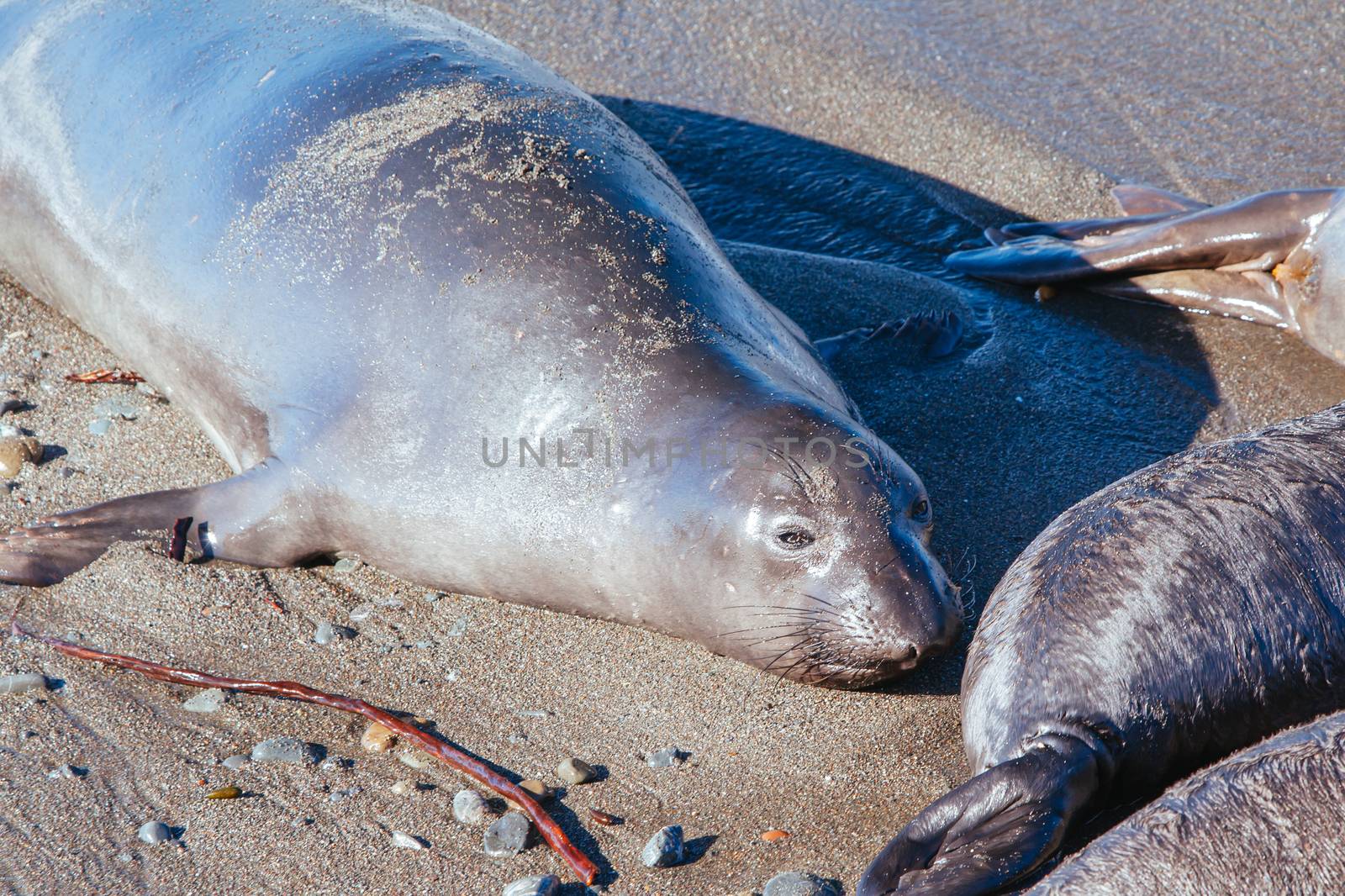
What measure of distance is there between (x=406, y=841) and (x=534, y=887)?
321 millimetres

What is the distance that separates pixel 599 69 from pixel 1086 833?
15.5 ft

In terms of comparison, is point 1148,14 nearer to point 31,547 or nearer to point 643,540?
point 643,540

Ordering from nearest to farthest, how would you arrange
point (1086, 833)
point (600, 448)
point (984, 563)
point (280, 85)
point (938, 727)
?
1. point (1086, 833)
2. point (938, 727)
3. point (600, 448)
4. point (984, 563)
5. point (280, 85)

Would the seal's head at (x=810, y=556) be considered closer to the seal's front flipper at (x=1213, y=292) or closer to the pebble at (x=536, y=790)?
the pebble at (x=536, y=790)

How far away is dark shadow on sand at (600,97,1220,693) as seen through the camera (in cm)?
410

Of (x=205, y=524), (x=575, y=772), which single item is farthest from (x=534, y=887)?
(x=205, y=524)

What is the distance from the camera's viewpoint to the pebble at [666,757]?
10.1 feet

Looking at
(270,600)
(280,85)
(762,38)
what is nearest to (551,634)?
(270,600)

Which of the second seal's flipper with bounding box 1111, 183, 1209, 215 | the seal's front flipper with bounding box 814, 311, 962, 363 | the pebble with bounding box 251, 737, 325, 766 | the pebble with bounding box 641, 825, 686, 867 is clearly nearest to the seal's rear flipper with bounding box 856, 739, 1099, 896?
the pebble with bounding box 641, 825, 686, 867

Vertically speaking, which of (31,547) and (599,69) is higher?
(599,69)

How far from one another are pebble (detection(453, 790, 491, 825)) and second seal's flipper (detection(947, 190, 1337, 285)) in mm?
3160

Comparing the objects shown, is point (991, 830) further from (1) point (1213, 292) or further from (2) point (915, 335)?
(1) point (1213, 292)

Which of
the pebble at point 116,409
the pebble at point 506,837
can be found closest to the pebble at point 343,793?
the pebble at point 506,837

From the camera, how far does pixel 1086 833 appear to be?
113 inches
